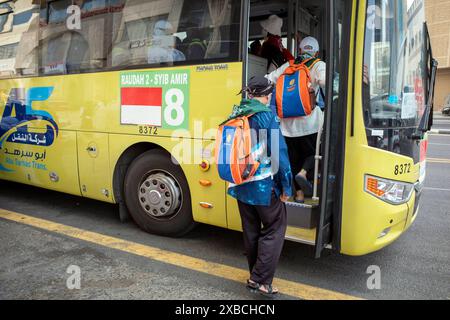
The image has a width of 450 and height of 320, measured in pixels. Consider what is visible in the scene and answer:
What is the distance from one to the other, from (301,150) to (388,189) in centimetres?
104

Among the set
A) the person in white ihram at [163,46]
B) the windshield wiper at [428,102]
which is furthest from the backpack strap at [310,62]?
the person in white ihram at [163,46]

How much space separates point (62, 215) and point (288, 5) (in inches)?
160

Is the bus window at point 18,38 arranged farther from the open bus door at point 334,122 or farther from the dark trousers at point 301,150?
the open bus door at point 334,122

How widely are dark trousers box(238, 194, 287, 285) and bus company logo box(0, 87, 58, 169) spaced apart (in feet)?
10.3

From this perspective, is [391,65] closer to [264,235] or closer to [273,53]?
[273,53]

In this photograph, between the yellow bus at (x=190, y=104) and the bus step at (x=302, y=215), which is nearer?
the yellow bus at (x=190, y=104)

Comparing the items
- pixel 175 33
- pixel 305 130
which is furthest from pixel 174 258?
pixel 175 33

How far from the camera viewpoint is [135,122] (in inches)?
171

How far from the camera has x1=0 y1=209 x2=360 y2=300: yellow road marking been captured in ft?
11.0

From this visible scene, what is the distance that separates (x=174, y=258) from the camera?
3986 mm

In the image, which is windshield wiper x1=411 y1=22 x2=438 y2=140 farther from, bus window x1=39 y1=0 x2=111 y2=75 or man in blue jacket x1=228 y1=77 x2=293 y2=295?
bus window x1=39 y1=0 x2=111 y2=75

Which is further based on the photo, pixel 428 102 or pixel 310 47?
pixel 428 102

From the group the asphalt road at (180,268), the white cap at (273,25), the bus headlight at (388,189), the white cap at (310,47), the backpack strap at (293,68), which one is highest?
the white cap at (273,25)

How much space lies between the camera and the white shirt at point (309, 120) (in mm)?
3730
